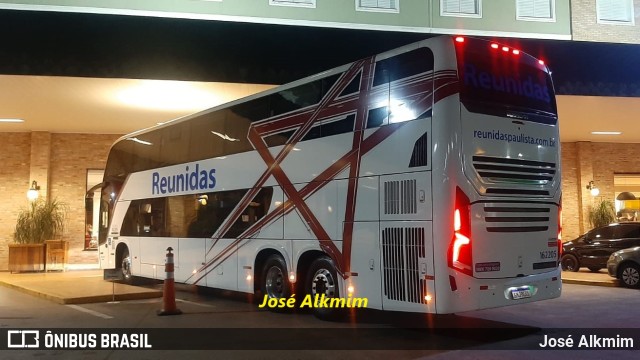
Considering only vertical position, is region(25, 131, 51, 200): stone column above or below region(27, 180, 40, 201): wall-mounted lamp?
above

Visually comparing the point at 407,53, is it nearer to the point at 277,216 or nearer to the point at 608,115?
A: the point at 277,216

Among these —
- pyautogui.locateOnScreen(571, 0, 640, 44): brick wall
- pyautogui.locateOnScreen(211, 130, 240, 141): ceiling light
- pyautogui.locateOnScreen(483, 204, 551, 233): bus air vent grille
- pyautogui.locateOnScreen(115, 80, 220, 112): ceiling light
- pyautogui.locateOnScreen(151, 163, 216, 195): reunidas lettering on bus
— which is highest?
pyautogui.locateOnScreen(571, 0, 640, 44): brick wall

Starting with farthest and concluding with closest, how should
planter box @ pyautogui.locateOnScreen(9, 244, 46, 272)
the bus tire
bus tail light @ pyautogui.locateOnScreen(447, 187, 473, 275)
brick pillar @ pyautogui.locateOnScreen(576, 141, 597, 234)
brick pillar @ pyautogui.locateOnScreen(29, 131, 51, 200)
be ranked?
1. brick pillar @ pyautogui.locateOnScreen(576, 141, 597, 234)
2. brick pillar @ pyautogui.locateOnScreen(29, 131, 51, 200)
3. planter box @ pyautogui.locateOnScreen(9, 244, 46, 272)
4. the bus tire
5. bus tail light @ pyautogui.locateOnScreen(447, 187, 473, 275)

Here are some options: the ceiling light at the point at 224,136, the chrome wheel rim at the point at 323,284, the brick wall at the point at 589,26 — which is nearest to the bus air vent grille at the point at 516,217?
the chrome wheel rim at the point at 323,284

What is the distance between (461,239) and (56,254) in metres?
17.7

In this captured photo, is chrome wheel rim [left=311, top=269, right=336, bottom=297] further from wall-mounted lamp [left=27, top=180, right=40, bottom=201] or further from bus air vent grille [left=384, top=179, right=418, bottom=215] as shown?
wall-mounted lamp [left=27, top=180, right=40, bottom=201]

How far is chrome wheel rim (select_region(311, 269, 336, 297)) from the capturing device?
30.5ft

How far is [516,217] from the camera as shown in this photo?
8.00 meters

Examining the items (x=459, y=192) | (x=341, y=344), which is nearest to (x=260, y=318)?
(x=341, y=344)

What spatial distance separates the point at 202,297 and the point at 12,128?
12672 millimetres

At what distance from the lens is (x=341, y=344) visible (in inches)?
307

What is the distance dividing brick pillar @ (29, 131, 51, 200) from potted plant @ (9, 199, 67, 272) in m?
0.89

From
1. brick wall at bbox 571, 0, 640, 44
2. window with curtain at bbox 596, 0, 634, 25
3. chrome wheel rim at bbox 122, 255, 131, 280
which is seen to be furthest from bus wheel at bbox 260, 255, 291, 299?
window with curtain at bbox 596, 0, 634, 25

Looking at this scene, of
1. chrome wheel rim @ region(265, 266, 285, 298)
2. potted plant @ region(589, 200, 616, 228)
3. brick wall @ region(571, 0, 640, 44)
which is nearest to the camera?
chrome wheel rim @ region(265, 266, 285, 298)
